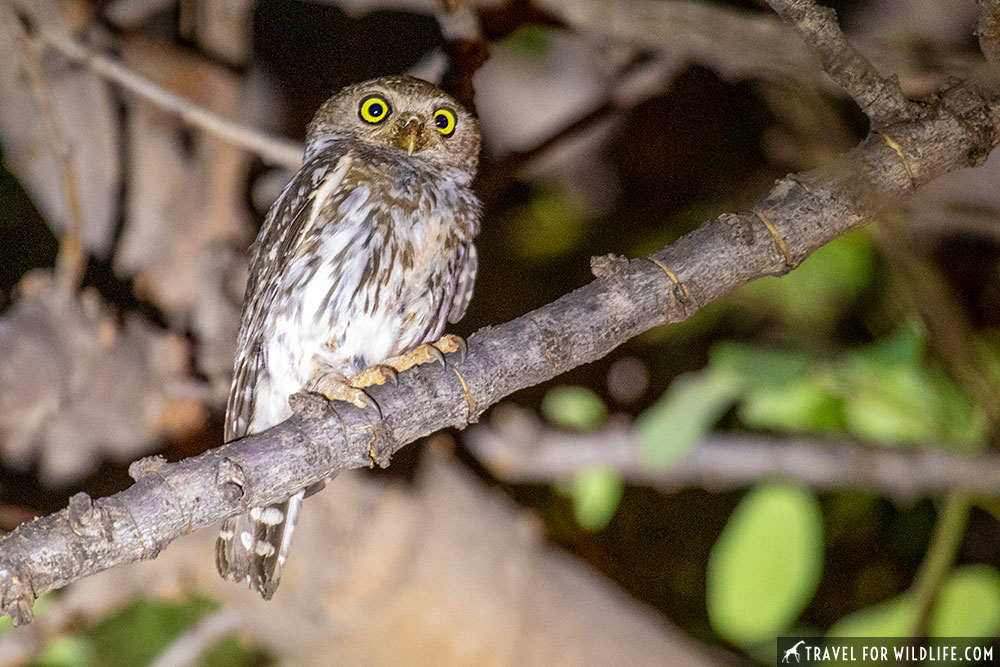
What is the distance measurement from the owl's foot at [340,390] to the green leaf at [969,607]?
1.84 meters

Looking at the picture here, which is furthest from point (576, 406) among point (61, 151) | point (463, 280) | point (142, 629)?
point (142, 629)

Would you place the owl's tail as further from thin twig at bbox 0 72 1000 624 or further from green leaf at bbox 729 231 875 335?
green leaf at bbox 729 231 875 335

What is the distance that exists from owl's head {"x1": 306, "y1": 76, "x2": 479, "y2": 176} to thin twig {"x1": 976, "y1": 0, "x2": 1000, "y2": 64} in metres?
1.07

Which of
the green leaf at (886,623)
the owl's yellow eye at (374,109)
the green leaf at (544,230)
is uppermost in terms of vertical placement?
the green leaf at (544,230)

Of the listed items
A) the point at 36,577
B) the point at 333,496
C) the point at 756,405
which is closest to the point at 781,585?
the point at 756,405

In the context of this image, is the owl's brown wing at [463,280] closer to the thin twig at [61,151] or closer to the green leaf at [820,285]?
the thin twig at [61,151]

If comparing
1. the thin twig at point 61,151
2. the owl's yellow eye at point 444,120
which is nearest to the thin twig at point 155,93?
the thin twig at point 61,151

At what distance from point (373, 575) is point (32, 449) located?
3.30 feet

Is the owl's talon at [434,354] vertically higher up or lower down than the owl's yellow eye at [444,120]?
lower down

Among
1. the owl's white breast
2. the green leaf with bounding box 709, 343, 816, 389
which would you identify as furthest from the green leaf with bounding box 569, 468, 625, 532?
the owl's white breast

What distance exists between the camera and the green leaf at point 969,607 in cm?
209

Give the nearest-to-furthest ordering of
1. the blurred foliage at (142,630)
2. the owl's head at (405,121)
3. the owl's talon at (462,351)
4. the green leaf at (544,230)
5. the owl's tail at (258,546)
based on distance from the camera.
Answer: the owl's talon at (462,351), the owl's tail at (258,546), the owl's head at (405,121), the blurred foliage at (142,630), the green leaf at (544,230)

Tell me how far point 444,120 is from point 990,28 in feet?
3.66

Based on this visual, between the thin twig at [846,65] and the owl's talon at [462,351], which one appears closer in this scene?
the thin twig at [846,65]
